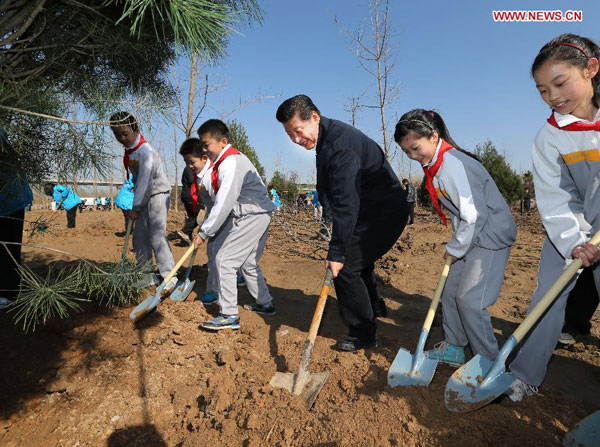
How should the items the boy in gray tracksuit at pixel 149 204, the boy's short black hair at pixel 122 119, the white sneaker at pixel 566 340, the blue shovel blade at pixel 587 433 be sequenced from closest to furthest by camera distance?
the blue shovel blade at pixel 587 433, the boy's short black hair at pixel 122 119, the white sneaker at pixel 566 340, the boy in gray tracksuit at pixel 149 204

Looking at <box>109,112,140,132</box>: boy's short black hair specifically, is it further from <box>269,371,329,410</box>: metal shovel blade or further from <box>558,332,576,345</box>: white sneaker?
<box>558,332,576,345</box>: white sneaker

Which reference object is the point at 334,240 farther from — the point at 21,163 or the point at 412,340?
the point at 21,163

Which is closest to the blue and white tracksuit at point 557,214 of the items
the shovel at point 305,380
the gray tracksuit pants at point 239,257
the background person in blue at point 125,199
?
the shovel at point 305,380

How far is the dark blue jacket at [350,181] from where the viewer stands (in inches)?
94.5

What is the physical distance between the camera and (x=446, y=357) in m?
2.47

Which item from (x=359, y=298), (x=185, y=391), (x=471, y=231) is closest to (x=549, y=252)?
(x=471, y=231)

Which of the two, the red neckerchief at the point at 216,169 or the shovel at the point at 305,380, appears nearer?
the shovel at the point at 305,380

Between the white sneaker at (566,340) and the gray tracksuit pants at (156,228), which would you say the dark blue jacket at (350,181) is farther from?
the gray tracksuit pants at (156,228)

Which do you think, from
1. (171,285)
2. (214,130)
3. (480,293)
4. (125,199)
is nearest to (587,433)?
(480,293)

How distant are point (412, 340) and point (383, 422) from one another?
4.11 ft

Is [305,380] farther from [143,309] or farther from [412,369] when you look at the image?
[143,309]

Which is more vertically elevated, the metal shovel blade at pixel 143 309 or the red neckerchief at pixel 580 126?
the red neckerchief at pixel 580 126

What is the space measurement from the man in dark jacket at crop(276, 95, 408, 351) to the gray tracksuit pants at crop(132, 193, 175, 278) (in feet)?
6.11

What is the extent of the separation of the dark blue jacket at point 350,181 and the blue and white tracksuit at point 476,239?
437 mm
